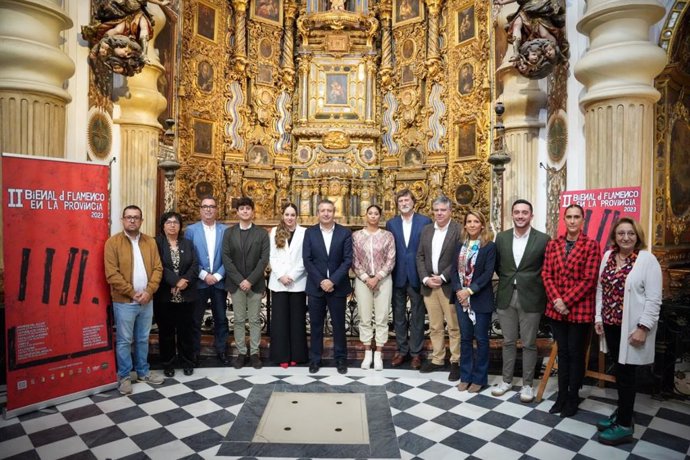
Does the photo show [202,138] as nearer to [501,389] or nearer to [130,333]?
[130,333]

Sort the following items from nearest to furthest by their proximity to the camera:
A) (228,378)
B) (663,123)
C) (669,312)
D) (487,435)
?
(487,435), (669,312), (228,378), (663,123)

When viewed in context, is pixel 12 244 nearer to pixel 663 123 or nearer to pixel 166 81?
pixel 166 81

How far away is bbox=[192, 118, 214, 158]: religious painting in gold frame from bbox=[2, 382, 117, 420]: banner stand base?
7.42 meters

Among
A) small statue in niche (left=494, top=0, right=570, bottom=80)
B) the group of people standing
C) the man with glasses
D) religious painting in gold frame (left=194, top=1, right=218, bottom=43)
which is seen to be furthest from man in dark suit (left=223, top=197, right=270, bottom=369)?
religious painting in gold frame (left=194, top=1, right=218, bottom=43)

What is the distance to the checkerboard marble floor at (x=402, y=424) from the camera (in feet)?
10.4

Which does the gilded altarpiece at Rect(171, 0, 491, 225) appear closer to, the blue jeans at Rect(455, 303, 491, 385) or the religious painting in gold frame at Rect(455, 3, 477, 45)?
the religious painting in gold frame at Rect(455, 3, 477, 45)

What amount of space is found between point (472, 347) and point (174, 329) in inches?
125

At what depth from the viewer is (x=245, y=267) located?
15.7ft

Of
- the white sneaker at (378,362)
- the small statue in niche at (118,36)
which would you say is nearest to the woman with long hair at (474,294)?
the white sneaker at (378,362)

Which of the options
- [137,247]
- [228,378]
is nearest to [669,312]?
[228,378]

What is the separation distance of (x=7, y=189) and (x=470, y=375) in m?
4.54

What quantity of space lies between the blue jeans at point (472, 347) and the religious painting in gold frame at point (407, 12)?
33.6ft

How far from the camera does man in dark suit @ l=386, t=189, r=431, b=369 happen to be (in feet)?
15.9

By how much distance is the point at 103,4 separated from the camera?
19.2ft
